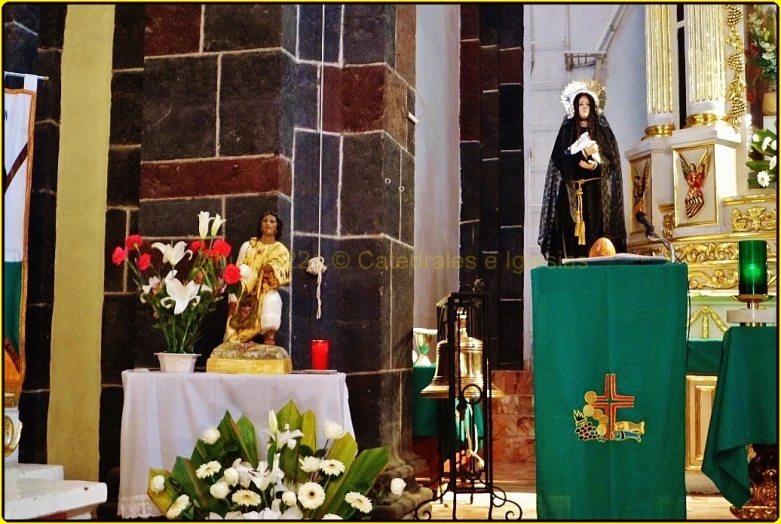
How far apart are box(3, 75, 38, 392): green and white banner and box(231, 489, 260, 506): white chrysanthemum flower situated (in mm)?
1699

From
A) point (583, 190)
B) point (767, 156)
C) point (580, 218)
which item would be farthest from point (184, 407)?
point (767, 156)

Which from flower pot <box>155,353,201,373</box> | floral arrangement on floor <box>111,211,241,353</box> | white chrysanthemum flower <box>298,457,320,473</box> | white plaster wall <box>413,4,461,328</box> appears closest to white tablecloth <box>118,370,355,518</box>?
flower pot <box>155,353,201,373</box>

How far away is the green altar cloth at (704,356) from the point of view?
453 centimetres

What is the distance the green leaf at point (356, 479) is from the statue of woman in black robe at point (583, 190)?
338 cm

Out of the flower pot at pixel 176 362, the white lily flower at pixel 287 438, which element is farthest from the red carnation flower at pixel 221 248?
the white lily flower at pixel 287 438

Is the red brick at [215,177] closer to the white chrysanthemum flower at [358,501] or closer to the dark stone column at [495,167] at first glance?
the white chrysanthemum flower at [358,501]

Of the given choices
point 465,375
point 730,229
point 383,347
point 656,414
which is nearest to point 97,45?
point 383,347

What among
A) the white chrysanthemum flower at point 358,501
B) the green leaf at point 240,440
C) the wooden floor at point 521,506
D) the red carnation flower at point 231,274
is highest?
the red carnation flower at point 231,274

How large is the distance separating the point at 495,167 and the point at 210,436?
441cm

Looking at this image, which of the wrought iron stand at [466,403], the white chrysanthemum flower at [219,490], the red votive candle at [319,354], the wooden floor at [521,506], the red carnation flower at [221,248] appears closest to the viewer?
the white chrysanthemum flower at [219,490]

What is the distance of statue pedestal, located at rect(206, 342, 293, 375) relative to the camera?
3.81 meters

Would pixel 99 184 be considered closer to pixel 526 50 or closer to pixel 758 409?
pixel 758 409

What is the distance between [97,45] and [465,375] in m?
2.56

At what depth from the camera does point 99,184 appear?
4.67 m
